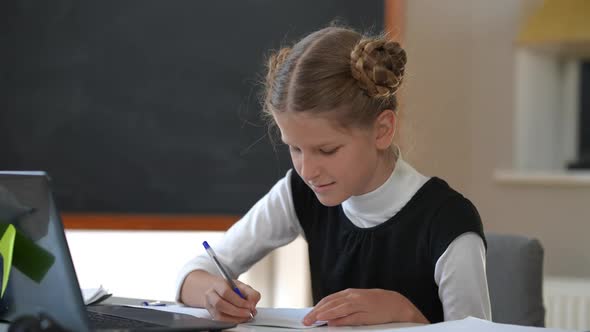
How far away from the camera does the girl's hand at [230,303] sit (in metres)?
1.28

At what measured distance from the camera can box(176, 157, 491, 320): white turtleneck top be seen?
1.39 m

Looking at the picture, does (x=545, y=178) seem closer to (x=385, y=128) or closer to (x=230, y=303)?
(x=385, y=128)

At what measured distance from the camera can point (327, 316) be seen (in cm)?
120

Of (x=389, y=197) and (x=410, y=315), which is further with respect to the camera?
(x=389, y=197)

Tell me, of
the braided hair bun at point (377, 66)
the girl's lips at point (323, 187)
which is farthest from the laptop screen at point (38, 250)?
the braided hair bun at point (377, 66)

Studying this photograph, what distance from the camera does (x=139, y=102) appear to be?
2715 mm

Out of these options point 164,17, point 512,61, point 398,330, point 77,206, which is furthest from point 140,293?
point 398,330

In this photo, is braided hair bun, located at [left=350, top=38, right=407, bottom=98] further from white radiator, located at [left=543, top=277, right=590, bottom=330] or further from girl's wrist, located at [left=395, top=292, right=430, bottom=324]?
white radiator, located at [left=543, top=277, right=590, bottom=330]

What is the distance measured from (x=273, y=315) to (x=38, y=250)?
15.8 inches

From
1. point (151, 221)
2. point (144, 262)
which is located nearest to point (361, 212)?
point (151, 221)

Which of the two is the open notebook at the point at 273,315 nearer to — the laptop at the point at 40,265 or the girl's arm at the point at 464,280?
the laptop at the point at 40,265

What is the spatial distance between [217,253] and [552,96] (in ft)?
5.93

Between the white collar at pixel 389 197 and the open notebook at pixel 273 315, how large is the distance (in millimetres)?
311

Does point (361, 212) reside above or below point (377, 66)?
below
